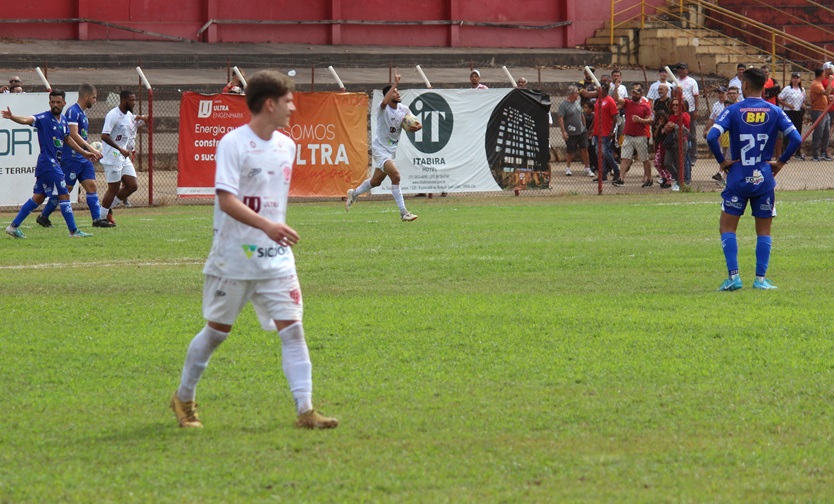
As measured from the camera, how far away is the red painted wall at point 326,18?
126ft

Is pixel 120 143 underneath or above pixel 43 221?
above

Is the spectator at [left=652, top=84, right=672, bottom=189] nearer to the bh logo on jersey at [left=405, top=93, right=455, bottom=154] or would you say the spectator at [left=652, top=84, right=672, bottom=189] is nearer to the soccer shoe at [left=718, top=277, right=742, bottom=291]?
the bh logo on jersey at [left=405, top=93, right=455, bottom=154]

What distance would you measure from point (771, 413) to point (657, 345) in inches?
79.5

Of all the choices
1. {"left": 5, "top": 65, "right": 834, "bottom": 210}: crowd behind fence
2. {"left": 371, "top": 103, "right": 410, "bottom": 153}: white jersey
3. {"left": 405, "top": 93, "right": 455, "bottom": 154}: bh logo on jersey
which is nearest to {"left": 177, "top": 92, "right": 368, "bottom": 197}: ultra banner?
{"left": 5, "top": 65, "right": 834, "bottom": 210}: crowd behind fence

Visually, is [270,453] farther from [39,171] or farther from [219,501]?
[39,171]

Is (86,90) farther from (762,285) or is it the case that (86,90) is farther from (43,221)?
(762,285)

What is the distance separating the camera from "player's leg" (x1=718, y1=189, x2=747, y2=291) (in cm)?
1140

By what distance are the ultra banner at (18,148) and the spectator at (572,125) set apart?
10.9 m

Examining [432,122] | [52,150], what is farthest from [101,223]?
[432,122]

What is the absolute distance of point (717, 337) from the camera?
905cm

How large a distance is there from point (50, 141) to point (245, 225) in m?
12.1

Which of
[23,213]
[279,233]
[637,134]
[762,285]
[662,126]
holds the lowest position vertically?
[762,285]

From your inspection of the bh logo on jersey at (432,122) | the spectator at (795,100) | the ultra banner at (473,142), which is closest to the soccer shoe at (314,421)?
the ultra banner at (473,142)

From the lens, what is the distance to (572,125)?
2784 centimetres
